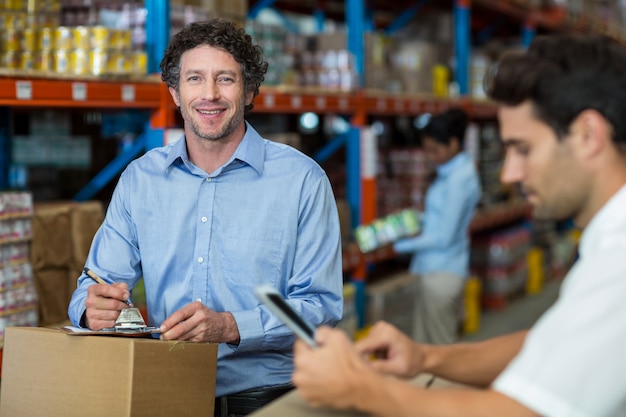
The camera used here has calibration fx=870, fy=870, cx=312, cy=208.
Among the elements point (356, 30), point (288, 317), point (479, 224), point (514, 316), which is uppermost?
point (356, 30)

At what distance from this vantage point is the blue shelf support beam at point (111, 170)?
4.25m

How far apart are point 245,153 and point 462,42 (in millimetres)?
5748

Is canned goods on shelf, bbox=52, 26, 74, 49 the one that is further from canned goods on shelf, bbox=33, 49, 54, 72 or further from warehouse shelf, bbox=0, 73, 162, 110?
warehouse shelf, bbox=0, 73, 162, 110

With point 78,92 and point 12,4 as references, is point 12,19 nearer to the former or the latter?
point 12,4

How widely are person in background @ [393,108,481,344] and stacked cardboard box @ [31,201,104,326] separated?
97.0 inches

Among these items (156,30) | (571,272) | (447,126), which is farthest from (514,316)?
(571,272)

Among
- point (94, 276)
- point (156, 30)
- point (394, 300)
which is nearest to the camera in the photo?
point (94, 276)

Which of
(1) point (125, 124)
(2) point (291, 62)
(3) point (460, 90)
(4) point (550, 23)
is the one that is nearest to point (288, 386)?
(1) point (125, 124)

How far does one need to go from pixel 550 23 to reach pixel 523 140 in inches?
352

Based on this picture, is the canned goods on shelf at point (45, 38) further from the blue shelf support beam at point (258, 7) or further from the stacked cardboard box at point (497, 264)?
the stacked cardboard box at point (497, 264)

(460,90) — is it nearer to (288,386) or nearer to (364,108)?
(364,108)

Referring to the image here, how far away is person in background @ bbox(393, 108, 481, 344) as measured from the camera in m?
5.70

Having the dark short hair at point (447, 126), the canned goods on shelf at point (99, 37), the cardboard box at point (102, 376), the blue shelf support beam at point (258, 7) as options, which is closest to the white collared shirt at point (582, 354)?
the cardboard box at point (102, 376)

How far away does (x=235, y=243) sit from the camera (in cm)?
259
